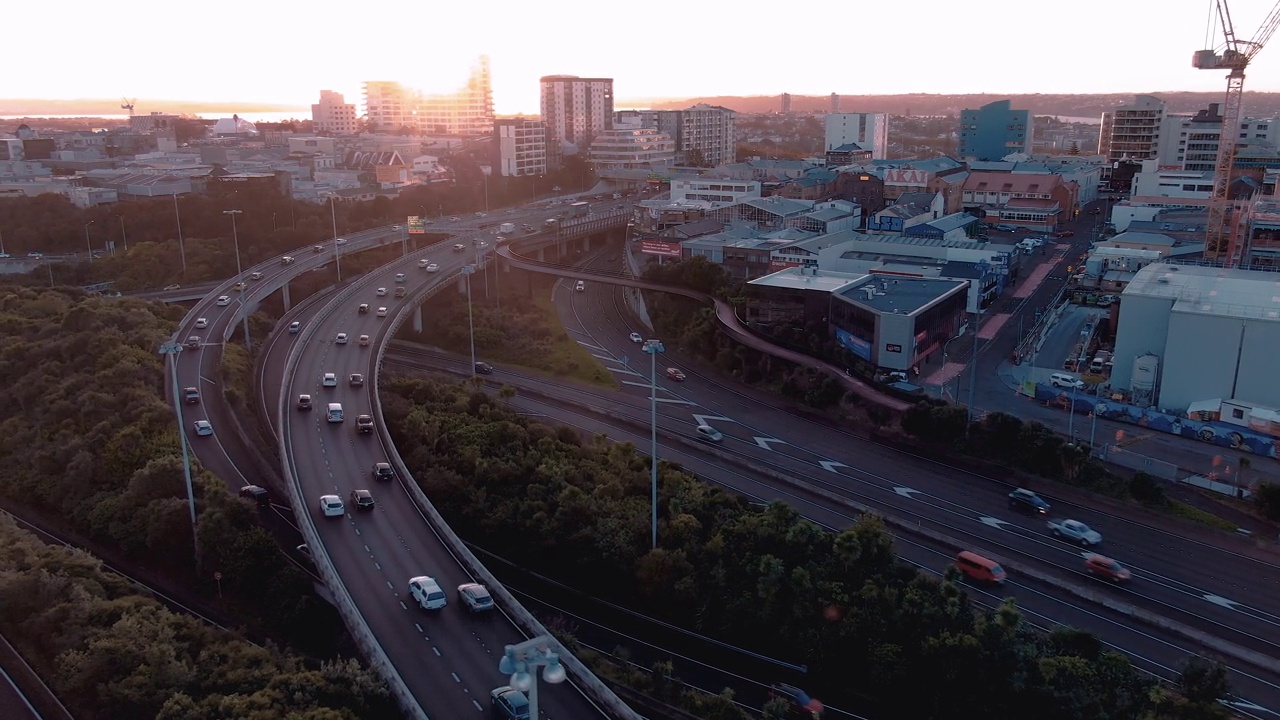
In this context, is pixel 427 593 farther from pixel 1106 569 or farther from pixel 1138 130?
pixel 1138 130

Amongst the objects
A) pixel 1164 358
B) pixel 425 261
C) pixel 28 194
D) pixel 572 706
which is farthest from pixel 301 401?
pixel 28 194

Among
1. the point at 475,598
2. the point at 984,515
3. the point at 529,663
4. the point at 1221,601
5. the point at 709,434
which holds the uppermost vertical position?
the point at 529,663

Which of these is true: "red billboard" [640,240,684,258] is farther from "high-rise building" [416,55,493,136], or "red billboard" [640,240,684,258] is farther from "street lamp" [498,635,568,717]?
"high-rise building" [416,55,493,136]

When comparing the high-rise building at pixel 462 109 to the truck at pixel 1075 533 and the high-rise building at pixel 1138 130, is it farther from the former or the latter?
the truck at pixel 1075 533

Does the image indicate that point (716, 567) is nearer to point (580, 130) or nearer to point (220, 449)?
point (220, 449)

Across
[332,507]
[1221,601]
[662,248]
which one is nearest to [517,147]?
[662,248]

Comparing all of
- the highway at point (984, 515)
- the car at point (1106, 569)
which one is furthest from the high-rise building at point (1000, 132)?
the car at point (1106, 569)

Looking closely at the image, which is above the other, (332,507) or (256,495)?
(332,507)
